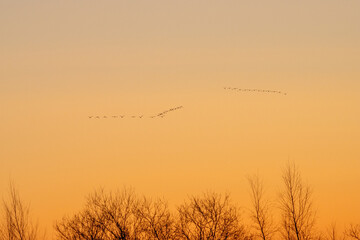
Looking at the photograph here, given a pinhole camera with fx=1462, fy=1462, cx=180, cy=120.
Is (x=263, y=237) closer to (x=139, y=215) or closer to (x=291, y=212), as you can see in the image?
(x=291, y=212)

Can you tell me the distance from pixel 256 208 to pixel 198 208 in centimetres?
469

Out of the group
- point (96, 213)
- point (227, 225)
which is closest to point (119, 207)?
point (96, 213)

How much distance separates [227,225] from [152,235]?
5.93 metres

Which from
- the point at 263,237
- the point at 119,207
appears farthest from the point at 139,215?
the point at 263,237

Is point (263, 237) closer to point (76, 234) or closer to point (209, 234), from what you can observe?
point (209, 234)

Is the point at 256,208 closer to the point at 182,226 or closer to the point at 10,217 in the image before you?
the point at 182,226

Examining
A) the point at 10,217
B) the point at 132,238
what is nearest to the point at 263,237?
the point at 132,238

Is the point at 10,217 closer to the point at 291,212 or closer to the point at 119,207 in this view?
the point at 119,207

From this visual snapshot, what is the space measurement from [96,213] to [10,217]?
8623 millimetres

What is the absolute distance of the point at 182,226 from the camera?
115m

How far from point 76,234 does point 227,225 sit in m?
11.9

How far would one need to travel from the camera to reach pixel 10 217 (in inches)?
4412

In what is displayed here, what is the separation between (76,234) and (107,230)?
250 cm

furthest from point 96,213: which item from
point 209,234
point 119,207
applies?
point 209,234
